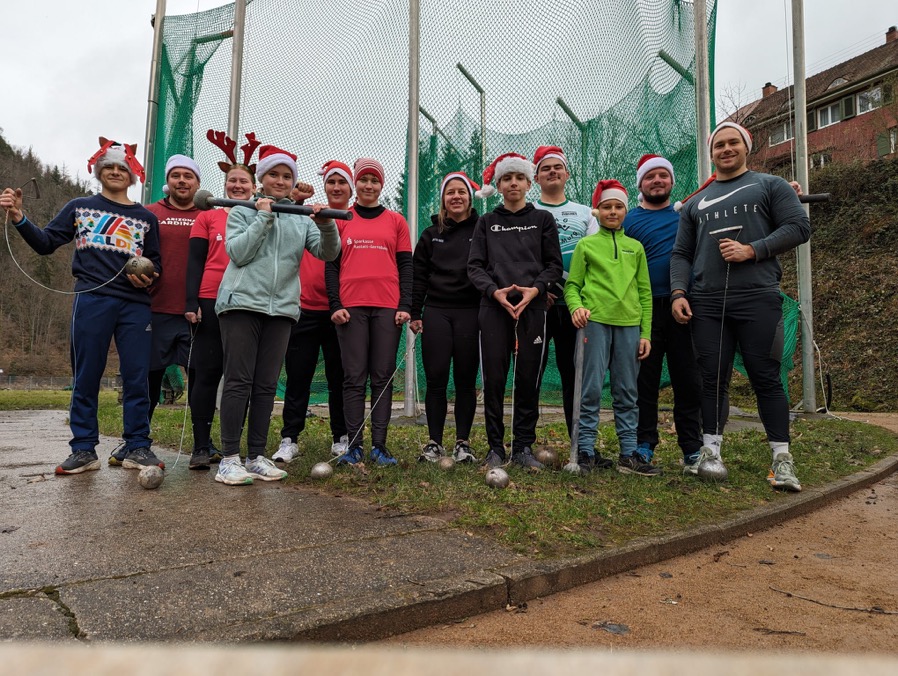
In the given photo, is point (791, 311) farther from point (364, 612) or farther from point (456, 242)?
point (364, 612)

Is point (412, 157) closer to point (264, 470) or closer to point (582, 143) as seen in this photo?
point (582, 143)

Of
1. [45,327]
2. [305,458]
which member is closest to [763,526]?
[305,458]

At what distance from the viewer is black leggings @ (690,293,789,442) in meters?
4.02

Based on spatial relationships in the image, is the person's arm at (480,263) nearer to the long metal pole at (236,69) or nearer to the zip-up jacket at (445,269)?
the zip-up jacket at (445,269)

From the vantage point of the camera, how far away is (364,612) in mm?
1863

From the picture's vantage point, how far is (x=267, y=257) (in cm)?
401

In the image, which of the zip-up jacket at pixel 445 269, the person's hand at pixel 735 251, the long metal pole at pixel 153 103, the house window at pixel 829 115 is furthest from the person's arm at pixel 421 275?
the house window at pixel 829 115

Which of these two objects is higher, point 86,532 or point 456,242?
point 456,242

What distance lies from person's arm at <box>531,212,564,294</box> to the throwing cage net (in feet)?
8.94

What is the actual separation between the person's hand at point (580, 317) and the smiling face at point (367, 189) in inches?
64.8

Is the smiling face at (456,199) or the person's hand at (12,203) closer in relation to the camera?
the person's hand at (12,203)

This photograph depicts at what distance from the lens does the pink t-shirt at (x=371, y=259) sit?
4.41 metres

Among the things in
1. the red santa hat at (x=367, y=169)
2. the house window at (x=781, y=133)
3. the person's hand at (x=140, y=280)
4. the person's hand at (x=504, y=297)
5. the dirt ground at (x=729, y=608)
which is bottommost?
the dirt ground at (x=729, y=608)

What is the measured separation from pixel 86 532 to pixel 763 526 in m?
3.09
